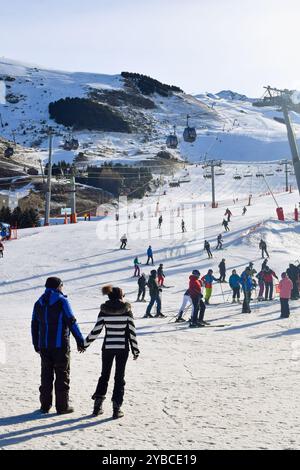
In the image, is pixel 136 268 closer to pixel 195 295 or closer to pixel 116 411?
pixel 195 295

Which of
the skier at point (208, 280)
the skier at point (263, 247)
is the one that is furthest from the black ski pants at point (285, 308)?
the skier at point (263, 247)

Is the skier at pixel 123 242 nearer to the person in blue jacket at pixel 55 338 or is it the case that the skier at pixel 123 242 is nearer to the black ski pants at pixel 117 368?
the person in blue jacket at pixel 55 338

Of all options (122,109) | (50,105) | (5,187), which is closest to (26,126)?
(50,105)

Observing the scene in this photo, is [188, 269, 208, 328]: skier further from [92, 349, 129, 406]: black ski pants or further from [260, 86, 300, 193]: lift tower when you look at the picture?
[260, 86, 300, 193]: lift tower

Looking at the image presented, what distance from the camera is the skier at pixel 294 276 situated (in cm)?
1825

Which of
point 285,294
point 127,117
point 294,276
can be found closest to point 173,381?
point 285,294

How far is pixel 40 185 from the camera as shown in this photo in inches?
3201

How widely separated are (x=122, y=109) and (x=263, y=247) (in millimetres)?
128030

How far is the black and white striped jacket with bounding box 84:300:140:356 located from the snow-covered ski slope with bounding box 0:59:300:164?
96.1m

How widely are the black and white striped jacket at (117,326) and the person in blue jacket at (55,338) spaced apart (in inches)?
13.3

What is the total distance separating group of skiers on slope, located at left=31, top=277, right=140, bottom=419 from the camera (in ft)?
20.3

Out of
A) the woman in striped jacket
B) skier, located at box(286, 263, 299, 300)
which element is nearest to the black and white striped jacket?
the woman in striped jacket

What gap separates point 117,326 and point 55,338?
715 mm

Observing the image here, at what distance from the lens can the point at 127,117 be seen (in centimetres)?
14688
